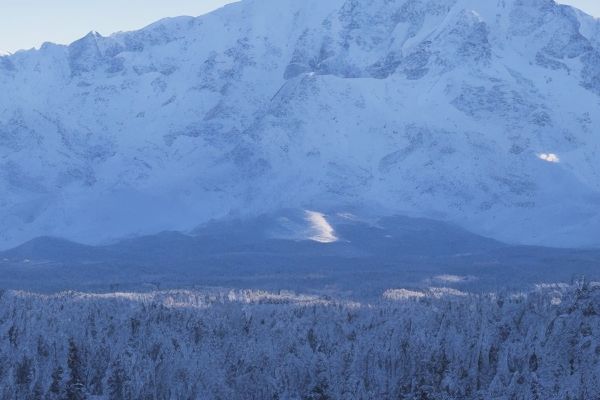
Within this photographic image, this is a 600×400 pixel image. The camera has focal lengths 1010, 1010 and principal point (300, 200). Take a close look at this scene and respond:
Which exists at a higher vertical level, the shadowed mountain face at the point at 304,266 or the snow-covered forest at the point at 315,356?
the shadowed mountain face at the point at 304,266

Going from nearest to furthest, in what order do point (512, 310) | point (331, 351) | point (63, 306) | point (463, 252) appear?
point (331, 351)
point (512, 310)
point (63, 306)
point (463, 252)

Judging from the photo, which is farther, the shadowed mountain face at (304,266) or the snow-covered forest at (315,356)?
the shadowed mountain face at (304,266)

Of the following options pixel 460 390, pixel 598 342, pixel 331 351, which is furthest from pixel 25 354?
pixel 598 342

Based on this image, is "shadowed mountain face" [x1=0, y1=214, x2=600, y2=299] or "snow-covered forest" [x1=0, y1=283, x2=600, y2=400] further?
"shadowed mountain face" [x1=0, y1=214, x2=600, y2=299]

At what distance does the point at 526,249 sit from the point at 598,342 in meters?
175

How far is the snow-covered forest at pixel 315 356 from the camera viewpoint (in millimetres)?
10750

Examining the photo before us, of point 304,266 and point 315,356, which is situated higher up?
point 304,266

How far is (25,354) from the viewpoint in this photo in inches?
465

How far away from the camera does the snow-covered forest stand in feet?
35.3

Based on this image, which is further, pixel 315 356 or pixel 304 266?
pixel 304 266

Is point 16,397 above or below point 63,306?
below

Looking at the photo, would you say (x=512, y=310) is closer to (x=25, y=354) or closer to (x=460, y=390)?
(x=460, y=390)

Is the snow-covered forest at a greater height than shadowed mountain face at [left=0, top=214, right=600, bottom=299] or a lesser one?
lesser

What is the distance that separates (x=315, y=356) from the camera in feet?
38.9
